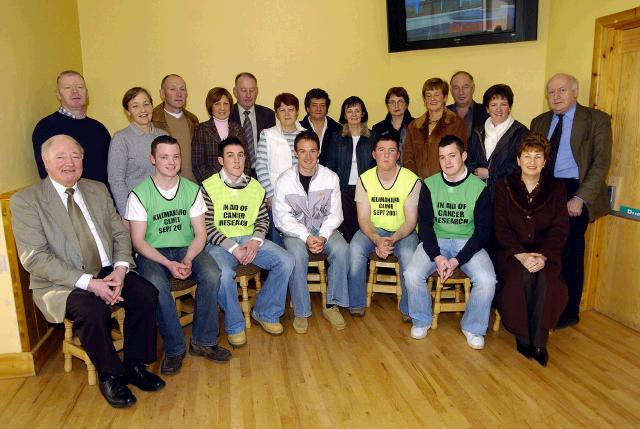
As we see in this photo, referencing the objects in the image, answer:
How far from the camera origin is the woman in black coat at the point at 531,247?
114 inches

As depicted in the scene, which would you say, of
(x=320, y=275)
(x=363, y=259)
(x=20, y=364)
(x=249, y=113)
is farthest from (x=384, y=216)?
(x=20, y=364)

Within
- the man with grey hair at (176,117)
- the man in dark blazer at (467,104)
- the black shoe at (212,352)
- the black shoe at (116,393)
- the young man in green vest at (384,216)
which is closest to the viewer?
the black shoe at (116,393)

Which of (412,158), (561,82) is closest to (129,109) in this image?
(412,158)

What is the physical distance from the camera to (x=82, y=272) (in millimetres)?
2549

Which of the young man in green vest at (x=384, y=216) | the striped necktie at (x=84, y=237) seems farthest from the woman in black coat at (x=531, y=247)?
the striped necktie at (x=84, y=237)

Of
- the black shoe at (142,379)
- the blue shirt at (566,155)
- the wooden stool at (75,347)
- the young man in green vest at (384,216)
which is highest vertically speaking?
the blue shirt at (566,155)

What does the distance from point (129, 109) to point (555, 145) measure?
9.43 ft

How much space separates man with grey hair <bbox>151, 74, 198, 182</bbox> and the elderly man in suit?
990 millimetres

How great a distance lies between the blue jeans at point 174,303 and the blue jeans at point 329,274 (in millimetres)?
583

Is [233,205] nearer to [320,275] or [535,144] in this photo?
[320,275]

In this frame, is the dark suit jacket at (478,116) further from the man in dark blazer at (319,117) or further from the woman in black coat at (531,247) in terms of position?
the man in dark blazer at (319,117)

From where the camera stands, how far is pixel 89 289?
2531 mm

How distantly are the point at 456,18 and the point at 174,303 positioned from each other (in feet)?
11.2

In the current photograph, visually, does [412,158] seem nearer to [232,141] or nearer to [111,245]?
[232,141]
